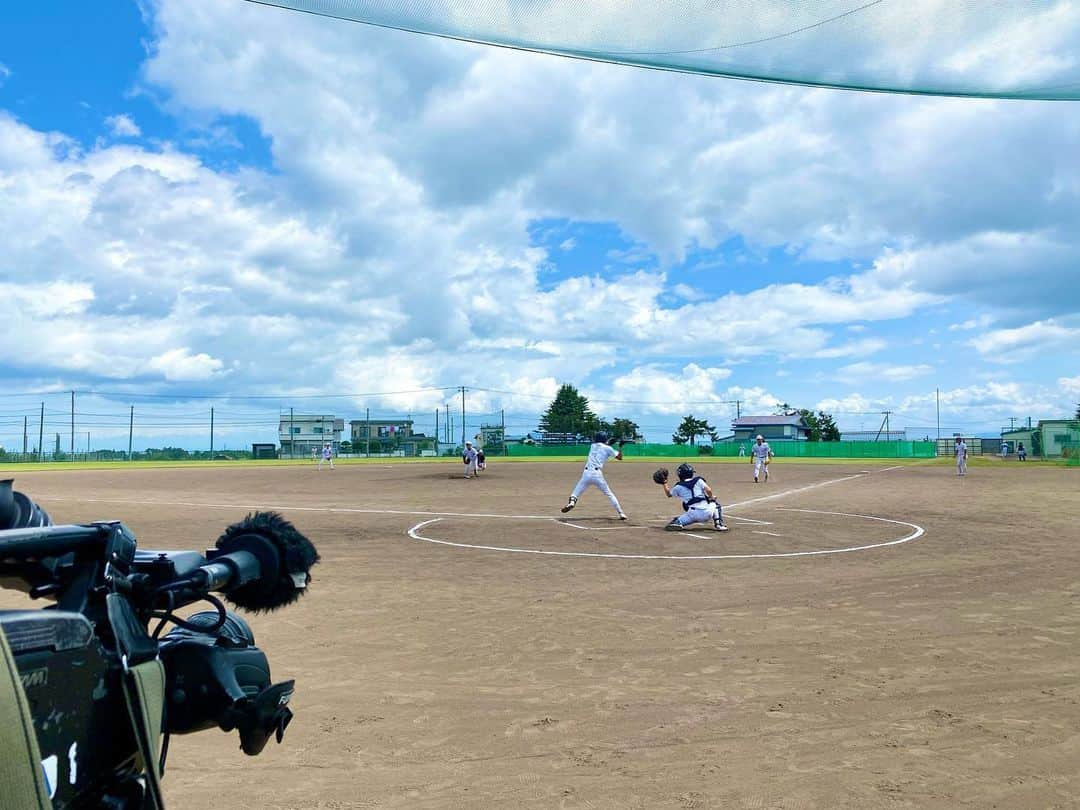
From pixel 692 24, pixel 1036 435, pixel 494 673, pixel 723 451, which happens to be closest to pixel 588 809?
pixel 494 673

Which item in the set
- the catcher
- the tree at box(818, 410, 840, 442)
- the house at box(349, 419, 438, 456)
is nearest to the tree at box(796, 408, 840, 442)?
the tree at box(818, 410, 840, 442)

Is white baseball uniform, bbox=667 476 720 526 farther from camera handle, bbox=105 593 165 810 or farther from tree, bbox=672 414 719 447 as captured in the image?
tree, bbox=672 414 719 447

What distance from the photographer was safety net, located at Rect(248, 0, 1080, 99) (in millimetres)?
4691

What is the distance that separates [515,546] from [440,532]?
2539 mm

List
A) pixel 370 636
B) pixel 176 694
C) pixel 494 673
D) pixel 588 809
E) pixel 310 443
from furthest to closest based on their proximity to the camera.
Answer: pixel 310 443 < pixel 370 636 < pixel 494 673 < pixel 588 809 < pixel 176 694

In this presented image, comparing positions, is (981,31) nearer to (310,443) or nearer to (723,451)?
(723,451)

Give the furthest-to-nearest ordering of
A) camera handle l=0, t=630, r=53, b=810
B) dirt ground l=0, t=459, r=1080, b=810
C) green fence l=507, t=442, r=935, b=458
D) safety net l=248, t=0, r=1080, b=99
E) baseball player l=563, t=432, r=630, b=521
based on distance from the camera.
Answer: green fence l=507, t=442, r=935, b=458, baseball player l=563, t=432, r=630, b=521, safety net l=248, t=0, r=1080, b=99, dirt ground l=0, t=459, r=1080, b=810, camera handle l=0, t=630, r=53, b=810

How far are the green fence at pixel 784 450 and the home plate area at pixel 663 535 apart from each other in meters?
56.5

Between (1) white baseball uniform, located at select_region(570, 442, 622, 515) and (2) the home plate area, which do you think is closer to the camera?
(2) the home plate area

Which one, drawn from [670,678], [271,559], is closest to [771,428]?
[670,678]

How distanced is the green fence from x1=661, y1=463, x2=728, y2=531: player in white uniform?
58.3m

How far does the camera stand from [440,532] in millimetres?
14797

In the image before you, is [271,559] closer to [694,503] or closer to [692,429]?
[694,503]

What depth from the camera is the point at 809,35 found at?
5055 millimetres
